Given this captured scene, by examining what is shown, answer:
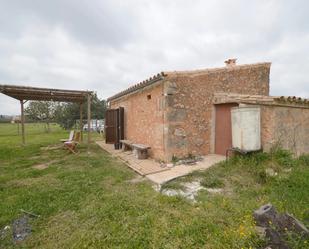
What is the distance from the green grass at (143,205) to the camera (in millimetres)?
2816

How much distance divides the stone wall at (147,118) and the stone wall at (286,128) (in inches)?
123

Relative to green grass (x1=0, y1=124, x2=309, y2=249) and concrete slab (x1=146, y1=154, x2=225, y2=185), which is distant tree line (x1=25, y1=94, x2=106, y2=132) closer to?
green grass (x1=0, y1=124, x2=309, y2=249)

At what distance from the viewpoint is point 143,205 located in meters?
3.76

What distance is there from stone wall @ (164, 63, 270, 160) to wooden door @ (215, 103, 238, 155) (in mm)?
213

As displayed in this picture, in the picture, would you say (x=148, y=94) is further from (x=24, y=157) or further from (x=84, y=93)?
(x=24, y=157)

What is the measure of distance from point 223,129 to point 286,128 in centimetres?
186

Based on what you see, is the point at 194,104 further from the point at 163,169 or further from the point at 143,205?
the point at 143,205

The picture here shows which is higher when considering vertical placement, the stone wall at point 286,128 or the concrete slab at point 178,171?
the stone wall at point 286,128

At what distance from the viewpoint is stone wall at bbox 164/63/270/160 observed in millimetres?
6668

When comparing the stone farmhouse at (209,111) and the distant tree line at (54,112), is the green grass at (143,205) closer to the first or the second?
the stone farmhouse at (209,111)

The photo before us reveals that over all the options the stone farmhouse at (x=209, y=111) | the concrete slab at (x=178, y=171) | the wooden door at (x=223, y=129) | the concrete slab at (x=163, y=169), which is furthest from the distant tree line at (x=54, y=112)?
the concrete slab at (x=178, y=171)

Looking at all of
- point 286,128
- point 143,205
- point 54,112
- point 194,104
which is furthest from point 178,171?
point 54,112

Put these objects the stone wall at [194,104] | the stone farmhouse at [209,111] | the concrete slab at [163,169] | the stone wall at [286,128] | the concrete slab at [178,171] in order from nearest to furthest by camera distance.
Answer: the concrete slab at [178,171], the concrete slab at [163,169], the stone wall at [286,128], the stone farmhouse at [209,111], the stone wall at [194,104]

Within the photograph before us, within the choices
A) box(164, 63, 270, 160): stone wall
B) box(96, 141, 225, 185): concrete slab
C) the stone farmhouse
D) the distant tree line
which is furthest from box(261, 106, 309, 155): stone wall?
the distant tree line
